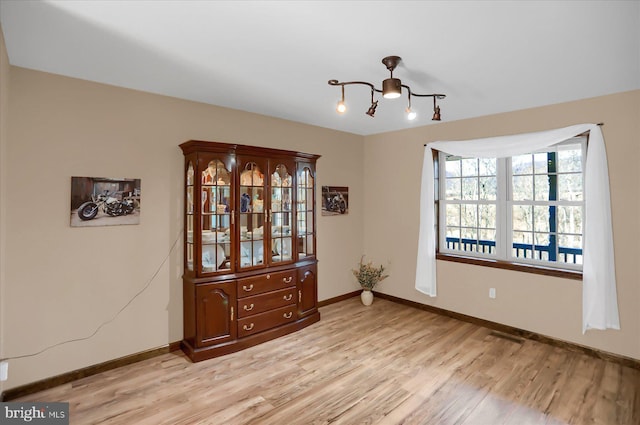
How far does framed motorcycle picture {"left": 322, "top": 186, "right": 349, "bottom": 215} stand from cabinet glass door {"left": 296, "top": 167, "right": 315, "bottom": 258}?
569 millimetres

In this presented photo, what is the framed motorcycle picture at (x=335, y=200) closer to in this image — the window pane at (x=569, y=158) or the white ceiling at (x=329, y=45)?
the white ceiling at (x=329, y=45)

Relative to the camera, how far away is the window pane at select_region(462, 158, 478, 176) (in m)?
4.23

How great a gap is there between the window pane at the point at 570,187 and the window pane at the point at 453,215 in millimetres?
1155

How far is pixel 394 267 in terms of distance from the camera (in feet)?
16.3

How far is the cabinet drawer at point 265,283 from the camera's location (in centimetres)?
343

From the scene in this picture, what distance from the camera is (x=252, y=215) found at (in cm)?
356

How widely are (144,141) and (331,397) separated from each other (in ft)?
9.34

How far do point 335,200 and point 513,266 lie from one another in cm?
244

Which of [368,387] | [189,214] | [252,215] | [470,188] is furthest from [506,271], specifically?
[189,214]

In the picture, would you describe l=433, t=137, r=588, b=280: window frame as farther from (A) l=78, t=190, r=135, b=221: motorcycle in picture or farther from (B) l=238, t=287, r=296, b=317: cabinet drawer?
(A) l=78, t=190, r=135, b=221: motorcycle in picture

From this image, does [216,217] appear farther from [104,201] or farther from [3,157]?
[3,157]

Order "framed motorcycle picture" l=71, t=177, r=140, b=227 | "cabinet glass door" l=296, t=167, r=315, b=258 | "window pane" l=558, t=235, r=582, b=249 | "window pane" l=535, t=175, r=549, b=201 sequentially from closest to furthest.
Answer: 1. "framed motorcycle picture" l=71, t=177, r=140, b=227
2. "window pane" l=558, t=235, r=582, b=249
3. "window pane" l=535, t=175, r=549, b=201
4. "cabinet glass door" l=296, t=167, r=315, b=258

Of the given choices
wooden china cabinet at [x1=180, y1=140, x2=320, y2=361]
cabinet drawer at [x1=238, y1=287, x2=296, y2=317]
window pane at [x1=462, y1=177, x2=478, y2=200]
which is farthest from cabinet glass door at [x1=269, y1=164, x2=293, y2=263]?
window pane at [x1=462, y1=177, x2=478, y2=200]

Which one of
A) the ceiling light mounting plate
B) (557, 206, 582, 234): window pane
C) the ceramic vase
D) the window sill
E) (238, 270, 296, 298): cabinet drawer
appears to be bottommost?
the ceramic vase
